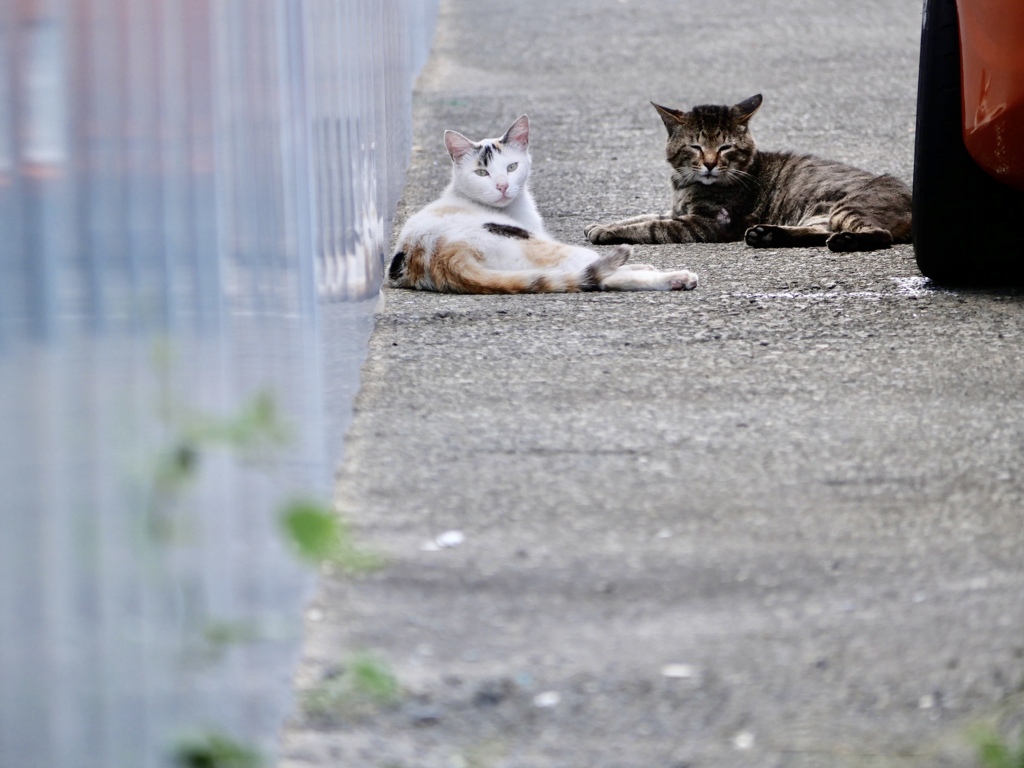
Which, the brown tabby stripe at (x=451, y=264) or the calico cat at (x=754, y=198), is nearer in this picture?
the brown tabby stripe at (x=451, y=264)

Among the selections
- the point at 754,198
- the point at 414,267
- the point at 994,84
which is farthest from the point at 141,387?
the point at 754,198

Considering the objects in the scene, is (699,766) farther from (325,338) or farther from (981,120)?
(981,120)

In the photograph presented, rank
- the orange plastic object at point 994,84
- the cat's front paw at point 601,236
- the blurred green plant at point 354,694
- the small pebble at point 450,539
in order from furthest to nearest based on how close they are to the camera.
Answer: the cat's front paw at point 601,236, the orange plastic object at point 994,84, the small pebble at point 450,539, the blurred green plant at point 354,694

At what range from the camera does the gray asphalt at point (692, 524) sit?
1.95 metres

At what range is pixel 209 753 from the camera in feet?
4.63

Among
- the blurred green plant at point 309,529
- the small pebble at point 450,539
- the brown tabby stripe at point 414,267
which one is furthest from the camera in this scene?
the brown tabby stripe at point 414,267

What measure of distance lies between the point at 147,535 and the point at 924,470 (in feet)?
6.42

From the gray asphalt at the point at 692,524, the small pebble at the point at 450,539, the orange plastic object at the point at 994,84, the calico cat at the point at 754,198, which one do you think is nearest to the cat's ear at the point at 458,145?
the calico cat at the point at 754,198

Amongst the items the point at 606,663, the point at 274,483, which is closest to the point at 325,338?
the point at 274,483

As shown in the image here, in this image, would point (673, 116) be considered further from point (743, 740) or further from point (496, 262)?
point (743, 740)

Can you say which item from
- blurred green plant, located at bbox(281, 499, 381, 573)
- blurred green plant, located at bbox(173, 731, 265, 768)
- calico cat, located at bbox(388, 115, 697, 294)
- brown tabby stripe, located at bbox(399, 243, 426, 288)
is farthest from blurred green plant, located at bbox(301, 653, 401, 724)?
brown tabby stripe, located at bbox(399, 243, 426, 288)

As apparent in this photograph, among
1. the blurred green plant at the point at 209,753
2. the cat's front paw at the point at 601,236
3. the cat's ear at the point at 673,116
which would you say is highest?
the cat's ear at the point at 673,116

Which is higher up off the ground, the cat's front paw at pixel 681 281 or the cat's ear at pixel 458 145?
the cat's ear at pixel 458 145

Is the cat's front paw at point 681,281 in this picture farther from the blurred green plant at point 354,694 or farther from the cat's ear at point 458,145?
the blurred green plant at point 354,694
